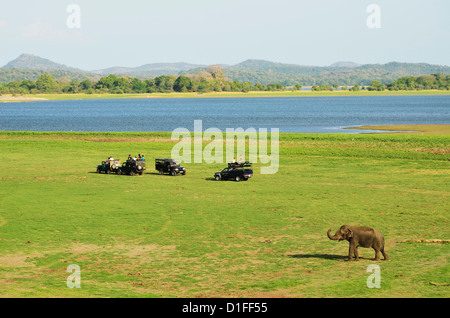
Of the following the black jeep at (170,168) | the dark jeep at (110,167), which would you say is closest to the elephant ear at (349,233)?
the black jeep at (170,168)

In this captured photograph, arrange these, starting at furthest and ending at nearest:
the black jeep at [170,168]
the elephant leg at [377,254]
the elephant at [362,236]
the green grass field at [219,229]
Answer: the black jeep at [170,168] < the elephant leg at [377,254] < the elephant at [362,236] < the green grass field at [219,229]

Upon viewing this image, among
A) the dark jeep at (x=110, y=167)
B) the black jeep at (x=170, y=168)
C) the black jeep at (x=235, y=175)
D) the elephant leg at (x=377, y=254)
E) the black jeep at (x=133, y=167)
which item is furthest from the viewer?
the dark jeep at (x=110, y=167)

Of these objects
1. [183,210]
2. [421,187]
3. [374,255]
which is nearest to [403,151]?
[421,187]

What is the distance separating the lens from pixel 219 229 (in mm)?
32906

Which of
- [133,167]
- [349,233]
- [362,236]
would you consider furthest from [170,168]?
[362,236]

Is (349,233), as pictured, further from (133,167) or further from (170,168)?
(133,167)

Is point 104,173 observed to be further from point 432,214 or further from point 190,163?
point 432,214

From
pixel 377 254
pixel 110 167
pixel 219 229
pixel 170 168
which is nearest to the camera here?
pixel 377 254

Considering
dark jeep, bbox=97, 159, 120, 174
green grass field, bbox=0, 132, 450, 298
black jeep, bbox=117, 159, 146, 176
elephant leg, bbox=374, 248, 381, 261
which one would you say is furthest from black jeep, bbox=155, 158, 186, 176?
elephant leg, bbox=374, 248, 381, 261

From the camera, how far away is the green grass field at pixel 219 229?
22266mm

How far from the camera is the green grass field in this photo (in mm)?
22266

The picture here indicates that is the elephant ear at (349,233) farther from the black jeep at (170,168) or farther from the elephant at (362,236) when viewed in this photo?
the black jeep at (170,168)

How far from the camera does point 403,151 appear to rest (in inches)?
3007
